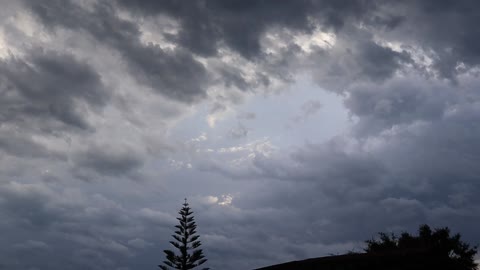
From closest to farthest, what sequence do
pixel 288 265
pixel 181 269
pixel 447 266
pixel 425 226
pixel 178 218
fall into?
pixel 447 266 → pixel 288 265 → pixel 425 226 → pixel 181 269 → pixel 178 218

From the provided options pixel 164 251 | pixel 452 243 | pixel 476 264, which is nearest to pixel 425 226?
pixel 452 243

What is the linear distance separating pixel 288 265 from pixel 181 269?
33340 mm

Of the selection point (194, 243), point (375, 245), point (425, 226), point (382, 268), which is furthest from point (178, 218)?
point (382, 268)

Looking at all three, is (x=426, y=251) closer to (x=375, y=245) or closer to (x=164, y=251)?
(x=375, y=245)

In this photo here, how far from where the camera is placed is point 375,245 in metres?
46.5

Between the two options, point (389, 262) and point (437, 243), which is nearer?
point (389, 262)

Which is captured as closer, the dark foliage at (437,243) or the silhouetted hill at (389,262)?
the silhouetted hill at (389,262)

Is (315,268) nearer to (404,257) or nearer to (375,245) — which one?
(404,257)

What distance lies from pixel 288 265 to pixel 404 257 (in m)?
6.05

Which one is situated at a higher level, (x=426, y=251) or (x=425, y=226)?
(x=425, y=226)

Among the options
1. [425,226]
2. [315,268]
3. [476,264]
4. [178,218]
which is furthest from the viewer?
[178,218]

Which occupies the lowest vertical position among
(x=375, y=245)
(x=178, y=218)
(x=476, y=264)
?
(x=476, y=264)

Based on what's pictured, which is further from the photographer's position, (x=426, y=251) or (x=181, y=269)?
(x=181, y=269)

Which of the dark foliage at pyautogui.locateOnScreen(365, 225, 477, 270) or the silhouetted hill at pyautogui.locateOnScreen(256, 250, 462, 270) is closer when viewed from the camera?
the silhouetted hill at pyautogui.locateOnScreen(256, 250, 462, 270)
